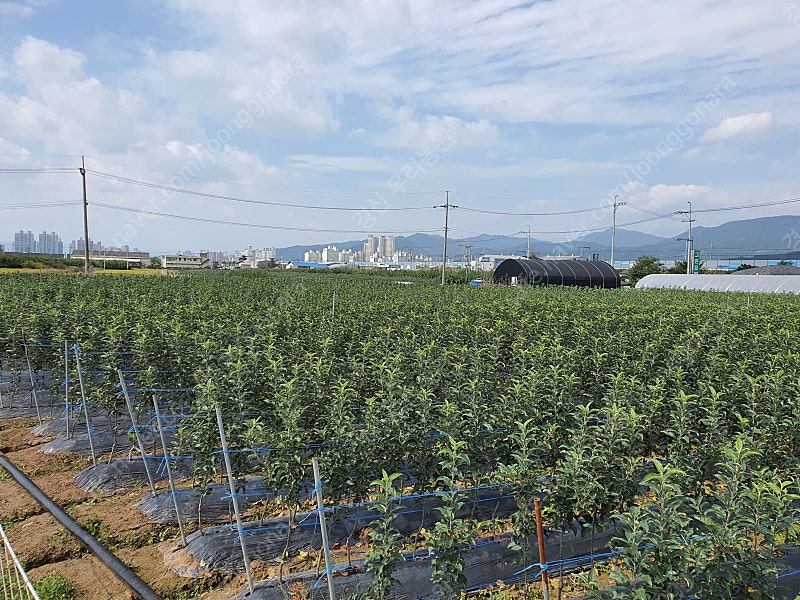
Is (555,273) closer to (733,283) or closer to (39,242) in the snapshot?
(733,283)

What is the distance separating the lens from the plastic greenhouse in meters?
40.0

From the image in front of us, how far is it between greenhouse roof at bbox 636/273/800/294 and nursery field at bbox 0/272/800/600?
3014 centimetres

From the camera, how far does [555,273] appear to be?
40719 mm

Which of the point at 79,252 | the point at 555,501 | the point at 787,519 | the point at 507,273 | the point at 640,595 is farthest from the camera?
the point at 79,252

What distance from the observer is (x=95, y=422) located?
30.3 feet

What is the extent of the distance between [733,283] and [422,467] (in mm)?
40946

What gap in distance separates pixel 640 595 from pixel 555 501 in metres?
1.47

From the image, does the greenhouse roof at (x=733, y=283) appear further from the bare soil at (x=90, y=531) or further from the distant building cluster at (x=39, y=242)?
the distant building cluster at (x=39, y=242)

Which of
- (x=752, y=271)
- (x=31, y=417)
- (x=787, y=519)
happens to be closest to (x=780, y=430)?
(x=787, y=519)

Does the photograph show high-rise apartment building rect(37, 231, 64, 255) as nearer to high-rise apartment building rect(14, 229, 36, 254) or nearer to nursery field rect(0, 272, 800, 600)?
high-rise apartment building rect(14, 229, 36, 254)

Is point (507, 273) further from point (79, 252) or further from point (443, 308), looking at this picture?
point (79, 252)

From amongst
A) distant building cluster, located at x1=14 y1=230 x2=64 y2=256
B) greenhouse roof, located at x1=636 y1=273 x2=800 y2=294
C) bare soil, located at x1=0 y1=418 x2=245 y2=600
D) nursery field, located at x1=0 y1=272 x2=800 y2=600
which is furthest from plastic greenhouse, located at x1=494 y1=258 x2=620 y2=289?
distant building cluster, located at x1=14 y1=230 x2=64 y2=256

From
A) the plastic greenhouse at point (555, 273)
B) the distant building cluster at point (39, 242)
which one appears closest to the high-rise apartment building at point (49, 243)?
the distant building cluster at point (39, 242)

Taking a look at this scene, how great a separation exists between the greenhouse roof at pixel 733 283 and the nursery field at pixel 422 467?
30142 mm
